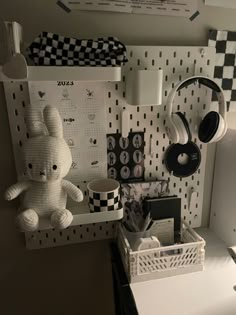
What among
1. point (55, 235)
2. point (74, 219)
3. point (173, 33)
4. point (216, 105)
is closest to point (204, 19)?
point (173, 33)

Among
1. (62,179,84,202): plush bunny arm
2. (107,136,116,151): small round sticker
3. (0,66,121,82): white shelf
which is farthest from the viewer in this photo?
(107,136,116,151): small round sticker

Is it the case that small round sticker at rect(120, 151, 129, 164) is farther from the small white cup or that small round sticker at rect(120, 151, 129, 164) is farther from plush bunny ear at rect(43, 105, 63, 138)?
plush bunny ear at rect(43, 105, 63, 138)

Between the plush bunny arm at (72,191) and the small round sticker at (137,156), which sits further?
the small round sticker at (137,156)

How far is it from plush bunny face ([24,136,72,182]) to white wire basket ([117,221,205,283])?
324mm

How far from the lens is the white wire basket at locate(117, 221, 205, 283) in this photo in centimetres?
81

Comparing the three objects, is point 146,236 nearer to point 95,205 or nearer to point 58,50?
point 95,205

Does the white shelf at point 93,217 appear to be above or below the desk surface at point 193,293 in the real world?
above

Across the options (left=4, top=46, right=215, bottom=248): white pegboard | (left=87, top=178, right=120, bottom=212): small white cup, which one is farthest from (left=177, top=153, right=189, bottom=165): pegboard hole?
(left=87, top=178, right=120, bottom=212): small white cup

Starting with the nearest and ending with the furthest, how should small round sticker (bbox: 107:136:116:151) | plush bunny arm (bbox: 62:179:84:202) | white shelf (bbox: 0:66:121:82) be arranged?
white shelf (bbox: 0:66:121:82) → plush bunny arm (bbox: 62:179:84:202) → small round sticker (bbox: 107:136:116:151)

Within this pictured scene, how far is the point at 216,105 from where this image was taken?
0.96m

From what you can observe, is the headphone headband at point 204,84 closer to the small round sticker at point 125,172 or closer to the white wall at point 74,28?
the white wall at point 74,28

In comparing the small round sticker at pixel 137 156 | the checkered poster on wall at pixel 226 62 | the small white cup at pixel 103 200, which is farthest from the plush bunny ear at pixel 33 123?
the checkered poster on wall at pixel 226 62

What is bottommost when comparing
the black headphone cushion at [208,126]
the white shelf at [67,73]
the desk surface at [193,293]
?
the desk surface at [193,293]

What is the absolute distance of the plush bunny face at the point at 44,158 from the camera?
0.70 m
